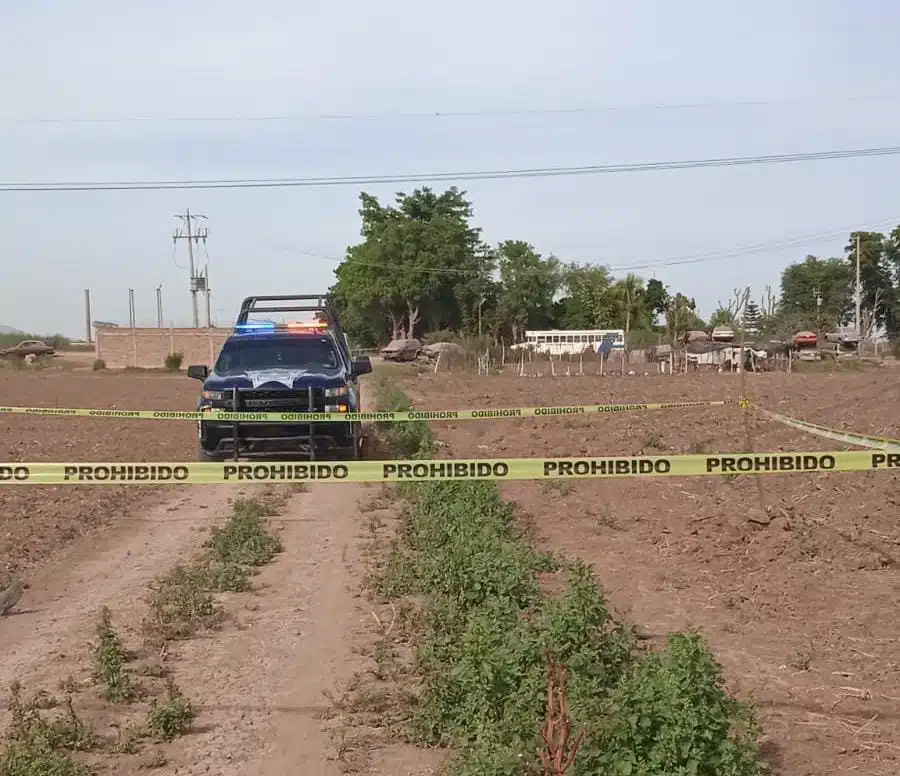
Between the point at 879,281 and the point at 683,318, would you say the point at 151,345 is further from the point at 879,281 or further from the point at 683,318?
the point at 879,281

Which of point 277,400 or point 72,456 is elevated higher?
point 277,400

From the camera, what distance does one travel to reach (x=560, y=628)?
5145 millimetres

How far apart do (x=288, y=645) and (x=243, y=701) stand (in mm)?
975

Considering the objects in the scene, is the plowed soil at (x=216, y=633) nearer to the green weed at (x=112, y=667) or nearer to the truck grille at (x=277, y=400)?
the green weed at (x=112, y=667)

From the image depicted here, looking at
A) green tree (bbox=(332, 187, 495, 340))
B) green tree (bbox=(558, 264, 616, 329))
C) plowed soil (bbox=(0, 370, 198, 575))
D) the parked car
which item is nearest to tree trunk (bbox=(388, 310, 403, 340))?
green tree (bbox=(332, 187, 495, 340))

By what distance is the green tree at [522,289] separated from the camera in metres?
88.0

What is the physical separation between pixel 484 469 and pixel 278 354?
818 cm

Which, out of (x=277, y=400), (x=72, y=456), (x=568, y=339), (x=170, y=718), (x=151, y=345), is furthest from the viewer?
(x=568, y=339)

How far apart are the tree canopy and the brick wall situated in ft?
52.5

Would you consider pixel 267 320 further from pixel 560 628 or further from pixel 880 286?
pixel 880 286

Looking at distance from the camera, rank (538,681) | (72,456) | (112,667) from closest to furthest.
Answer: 1. (538,681)
2. (112,667)
3. (72,456)

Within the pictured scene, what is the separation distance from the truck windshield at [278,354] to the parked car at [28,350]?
217ft

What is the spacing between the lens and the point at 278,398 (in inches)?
530

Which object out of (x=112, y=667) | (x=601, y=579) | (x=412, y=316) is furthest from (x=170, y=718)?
(x=412, y=316)
